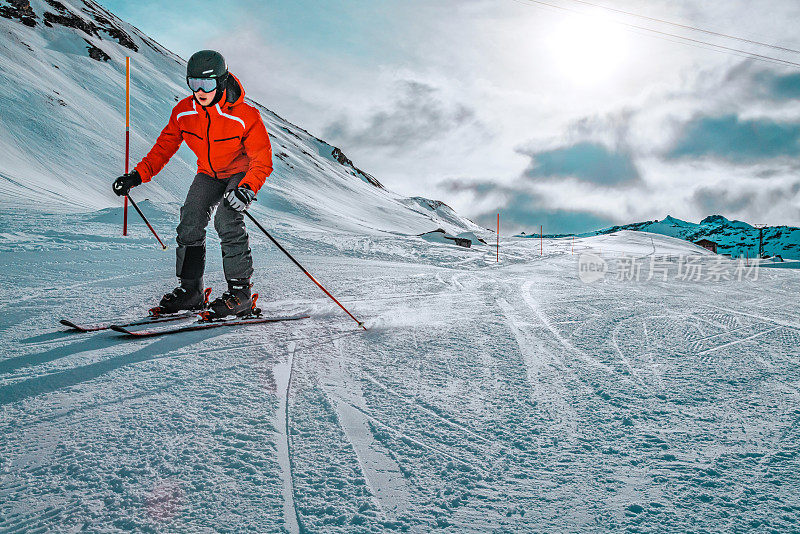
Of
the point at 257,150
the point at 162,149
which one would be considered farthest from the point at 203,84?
the point at 162,149

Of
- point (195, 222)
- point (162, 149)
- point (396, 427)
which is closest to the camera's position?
point (396, 427)

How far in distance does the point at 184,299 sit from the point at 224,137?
1.57m

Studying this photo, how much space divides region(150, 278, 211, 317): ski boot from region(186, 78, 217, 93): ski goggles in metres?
1.75

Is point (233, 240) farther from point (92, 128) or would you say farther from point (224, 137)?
point (92, 128)

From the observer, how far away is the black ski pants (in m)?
3.88

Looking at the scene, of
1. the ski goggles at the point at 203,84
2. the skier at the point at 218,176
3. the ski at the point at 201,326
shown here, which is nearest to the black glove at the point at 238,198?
the skier at the point at 218,176

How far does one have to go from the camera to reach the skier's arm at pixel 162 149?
12.8 feet

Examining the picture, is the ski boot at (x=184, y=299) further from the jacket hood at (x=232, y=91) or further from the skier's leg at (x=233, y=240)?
the jacket hood at (x=232, y=91)

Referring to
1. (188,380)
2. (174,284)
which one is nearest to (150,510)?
(188,380)

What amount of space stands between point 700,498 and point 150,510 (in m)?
1.73

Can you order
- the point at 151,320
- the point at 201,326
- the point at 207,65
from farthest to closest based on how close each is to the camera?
1. the point at 151,320
2. the point at 207,65
3. the point at 201,326

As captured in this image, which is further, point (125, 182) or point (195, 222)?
point (195, 222)

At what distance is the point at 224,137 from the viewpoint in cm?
378

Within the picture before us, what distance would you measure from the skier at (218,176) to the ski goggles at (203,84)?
0.03 ft
